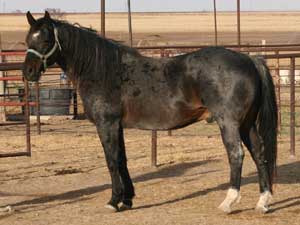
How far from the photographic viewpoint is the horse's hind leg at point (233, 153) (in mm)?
6275

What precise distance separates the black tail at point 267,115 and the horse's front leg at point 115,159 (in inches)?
49.5

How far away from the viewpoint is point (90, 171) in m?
9.20

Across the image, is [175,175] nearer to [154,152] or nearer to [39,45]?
[154,152]

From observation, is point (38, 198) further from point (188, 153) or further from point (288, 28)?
point (288, 28)

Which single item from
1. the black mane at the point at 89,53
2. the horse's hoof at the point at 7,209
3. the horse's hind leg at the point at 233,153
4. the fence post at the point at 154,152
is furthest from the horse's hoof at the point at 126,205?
the fence post at the point at 154,152

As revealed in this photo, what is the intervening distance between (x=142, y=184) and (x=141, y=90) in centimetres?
177

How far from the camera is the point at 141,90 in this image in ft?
21.7

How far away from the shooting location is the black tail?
21.1 feet

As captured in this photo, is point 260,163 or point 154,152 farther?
point 154,152

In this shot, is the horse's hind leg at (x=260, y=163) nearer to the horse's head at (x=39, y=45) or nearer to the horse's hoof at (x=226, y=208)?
the horse's hoof at (x=226, y=208)

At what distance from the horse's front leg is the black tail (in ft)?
4.12

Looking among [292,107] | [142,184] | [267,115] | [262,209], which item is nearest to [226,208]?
[262,209]

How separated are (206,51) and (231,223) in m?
1.49

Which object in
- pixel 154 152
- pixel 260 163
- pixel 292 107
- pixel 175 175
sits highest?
pixel 292 107
